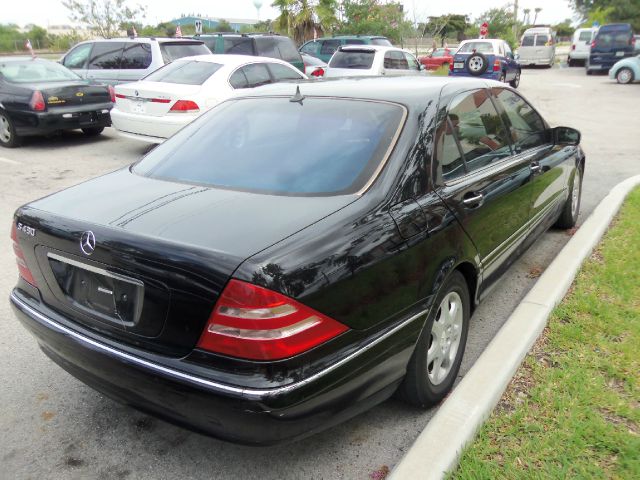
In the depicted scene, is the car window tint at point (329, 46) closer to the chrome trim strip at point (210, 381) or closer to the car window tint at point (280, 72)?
the car window tint at point (280, 72)

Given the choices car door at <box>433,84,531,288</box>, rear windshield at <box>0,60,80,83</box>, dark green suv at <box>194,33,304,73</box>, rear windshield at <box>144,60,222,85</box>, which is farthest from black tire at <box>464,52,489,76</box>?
car door at <box>433,84,531,288</box>

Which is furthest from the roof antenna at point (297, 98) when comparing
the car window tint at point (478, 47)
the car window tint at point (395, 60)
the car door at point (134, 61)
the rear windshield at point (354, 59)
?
the car window tint at point (478, 47)

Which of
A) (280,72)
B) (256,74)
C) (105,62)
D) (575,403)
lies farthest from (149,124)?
(575,403)

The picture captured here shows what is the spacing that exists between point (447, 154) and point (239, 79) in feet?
21.1

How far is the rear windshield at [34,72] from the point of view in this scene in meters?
9.72

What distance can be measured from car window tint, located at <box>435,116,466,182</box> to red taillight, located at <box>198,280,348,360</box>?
125cm

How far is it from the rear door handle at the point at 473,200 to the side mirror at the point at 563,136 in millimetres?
1933

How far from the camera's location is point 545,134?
4605mm

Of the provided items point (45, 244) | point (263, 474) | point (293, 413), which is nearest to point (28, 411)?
point (45, 244)

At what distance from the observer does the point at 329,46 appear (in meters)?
19.1

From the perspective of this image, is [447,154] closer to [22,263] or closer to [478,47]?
[22,263]

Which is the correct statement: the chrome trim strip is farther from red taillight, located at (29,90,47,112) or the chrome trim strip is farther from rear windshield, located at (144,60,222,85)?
red taillight, located at (29,90,47,112)

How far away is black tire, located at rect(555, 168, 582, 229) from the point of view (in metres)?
5.30

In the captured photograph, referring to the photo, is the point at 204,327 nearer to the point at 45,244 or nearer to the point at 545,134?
the point at 45,244
